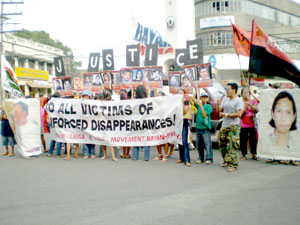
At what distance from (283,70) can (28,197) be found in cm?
516

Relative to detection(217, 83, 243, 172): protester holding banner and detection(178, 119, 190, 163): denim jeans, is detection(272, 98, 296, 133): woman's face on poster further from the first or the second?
detection(178, 119, 190, 163): denim jeans

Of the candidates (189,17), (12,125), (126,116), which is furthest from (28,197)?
(189,17)

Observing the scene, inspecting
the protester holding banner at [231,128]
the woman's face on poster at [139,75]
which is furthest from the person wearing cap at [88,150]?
the protester holding banner at [231,128]

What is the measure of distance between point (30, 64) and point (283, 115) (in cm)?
4187

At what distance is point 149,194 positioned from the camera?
504 cm

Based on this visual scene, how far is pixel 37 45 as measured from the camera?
149ft

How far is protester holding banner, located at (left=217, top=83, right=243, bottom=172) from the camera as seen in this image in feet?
22.1

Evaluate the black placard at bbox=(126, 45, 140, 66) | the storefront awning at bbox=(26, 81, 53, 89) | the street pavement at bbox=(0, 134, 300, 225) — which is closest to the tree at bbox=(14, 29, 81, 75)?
the storefront awning at bbox=(26, 81, 53, 89)

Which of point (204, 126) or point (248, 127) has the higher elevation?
point (204, 126)

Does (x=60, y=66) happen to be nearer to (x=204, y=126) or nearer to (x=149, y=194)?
(x=204, y=126)

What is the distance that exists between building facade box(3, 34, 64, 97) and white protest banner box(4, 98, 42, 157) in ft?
101

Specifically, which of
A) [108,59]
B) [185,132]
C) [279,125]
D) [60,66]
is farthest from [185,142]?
[60,66]

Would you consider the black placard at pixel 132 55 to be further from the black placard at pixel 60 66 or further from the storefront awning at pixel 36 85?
the storefront awning at pixel 36 85

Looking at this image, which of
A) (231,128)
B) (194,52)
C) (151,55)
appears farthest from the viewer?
(151,55)
